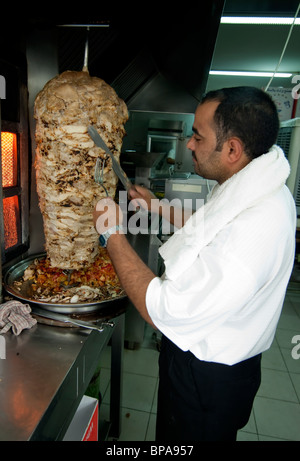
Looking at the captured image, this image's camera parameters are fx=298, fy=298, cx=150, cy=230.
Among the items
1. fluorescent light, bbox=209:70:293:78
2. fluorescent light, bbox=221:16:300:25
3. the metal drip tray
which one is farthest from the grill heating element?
fluorescent light, bbox=209:70:293:78

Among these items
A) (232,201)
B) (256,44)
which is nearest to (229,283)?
(232,201)

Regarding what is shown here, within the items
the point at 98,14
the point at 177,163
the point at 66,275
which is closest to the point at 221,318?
the point at 66,275

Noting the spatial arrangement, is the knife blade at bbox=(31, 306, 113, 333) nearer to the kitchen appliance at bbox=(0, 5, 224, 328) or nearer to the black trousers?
the kitchen appliance at bbox=(0, 5, 224, 328)

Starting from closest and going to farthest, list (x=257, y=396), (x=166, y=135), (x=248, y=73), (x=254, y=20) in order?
(x=257, y=396), (x=254, y=20), (x=166, y=135), (x=248, y=73)

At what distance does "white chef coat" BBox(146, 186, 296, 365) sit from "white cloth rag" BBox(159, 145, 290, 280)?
0.02 meters

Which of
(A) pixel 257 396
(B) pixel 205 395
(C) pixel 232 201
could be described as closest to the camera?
(C) pixel 232 201

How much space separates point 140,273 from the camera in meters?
1.03

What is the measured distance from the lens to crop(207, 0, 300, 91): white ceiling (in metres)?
2.71

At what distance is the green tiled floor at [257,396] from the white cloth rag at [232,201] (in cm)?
163

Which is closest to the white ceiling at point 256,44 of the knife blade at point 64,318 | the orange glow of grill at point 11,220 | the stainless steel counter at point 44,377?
the orange glow of grill at point 11,220

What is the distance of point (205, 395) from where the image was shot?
1.17 m

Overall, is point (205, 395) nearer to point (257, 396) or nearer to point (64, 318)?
point (64, 318)

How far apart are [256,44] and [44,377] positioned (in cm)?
484
